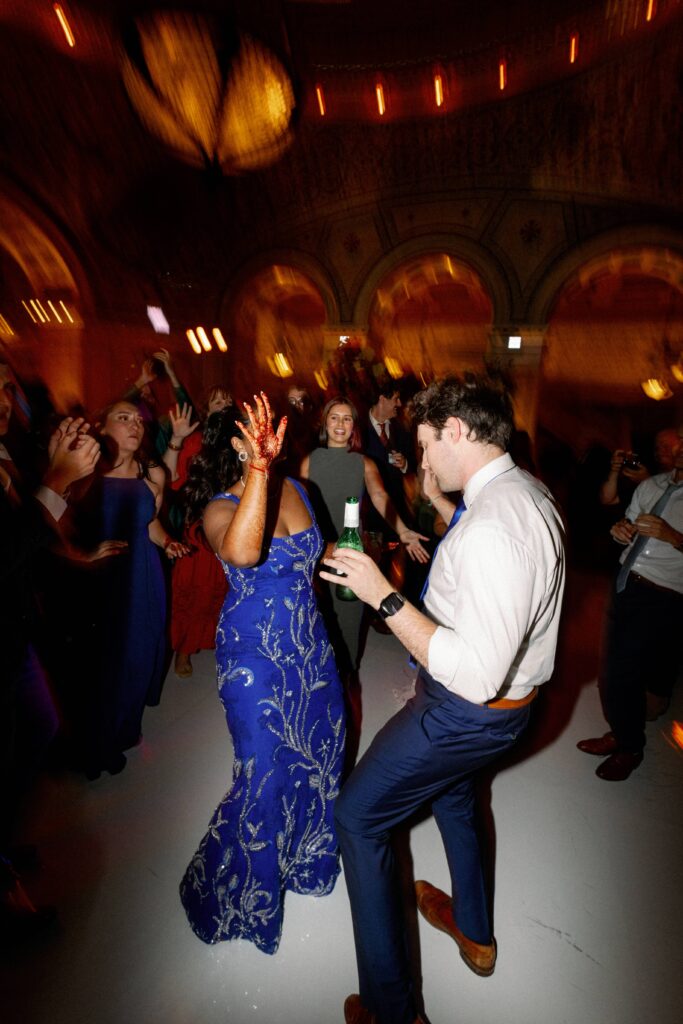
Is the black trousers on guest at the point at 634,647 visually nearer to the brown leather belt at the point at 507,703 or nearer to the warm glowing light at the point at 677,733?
the warm glowing light at the point at 677,733

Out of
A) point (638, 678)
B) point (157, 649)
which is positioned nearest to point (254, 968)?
point (157, 649)

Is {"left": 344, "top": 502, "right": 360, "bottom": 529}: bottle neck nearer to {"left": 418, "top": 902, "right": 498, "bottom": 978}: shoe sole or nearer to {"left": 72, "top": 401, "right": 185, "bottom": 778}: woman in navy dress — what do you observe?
{"left": 72, "top": 401, "right": 185, "bottom": 778}: woman in navy dress

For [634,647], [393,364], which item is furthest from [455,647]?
[393,364]

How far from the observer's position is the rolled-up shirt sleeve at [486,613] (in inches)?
45.2

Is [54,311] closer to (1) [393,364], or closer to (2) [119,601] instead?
(2) [119,601]

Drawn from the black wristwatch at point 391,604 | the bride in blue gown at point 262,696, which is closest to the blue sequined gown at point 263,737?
the bride in blue gown at point 262,696

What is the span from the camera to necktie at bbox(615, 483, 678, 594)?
2449 millimetres

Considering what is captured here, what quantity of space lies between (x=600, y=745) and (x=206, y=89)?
996 cm

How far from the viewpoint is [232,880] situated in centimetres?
166

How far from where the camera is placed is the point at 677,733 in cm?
297

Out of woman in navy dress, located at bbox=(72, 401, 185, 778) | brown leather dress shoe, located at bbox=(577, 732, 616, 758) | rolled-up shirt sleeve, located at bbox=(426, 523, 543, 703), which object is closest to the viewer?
rolled-up shirt sleeve, located at bbox=(426, 523, 543, 703)

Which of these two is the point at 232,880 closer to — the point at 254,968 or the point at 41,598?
the point at 254,968

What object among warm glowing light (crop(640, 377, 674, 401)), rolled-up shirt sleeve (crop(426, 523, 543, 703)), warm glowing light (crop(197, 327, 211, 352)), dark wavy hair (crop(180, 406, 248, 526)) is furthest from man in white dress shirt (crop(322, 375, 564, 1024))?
warm glowing light (crop(640, 377, 674, 401))

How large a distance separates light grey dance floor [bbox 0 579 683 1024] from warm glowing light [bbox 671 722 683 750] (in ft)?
0.25
